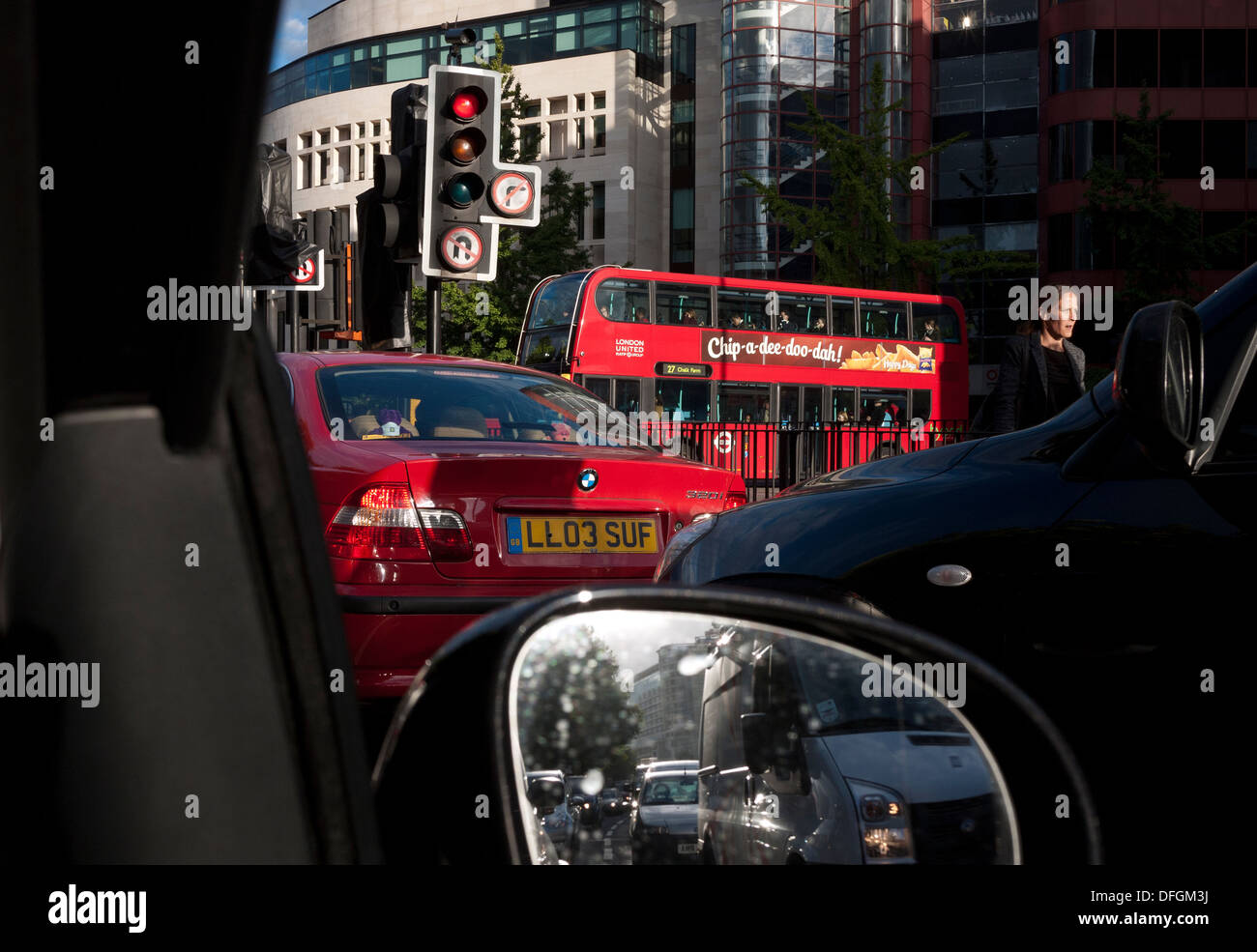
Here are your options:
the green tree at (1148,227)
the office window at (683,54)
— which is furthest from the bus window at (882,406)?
the office window at (683,54)

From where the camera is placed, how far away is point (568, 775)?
3.34 ft

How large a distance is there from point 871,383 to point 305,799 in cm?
2299

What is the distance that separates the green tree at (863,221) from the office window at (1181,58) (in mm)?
A: 15214

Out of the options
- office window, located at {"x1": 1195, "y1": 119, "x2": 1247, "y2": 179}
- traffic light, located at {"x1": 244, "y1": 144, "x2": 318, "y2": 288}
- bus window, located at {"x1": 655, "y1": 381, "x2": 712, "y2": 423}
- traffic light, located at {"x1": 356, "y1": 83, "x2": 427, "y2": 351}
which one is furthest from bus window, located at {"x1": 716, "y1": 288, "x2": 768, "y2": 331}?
office window, located at {"x1": 1195, "y1": 119, "x2": 1247, "y2": 179}

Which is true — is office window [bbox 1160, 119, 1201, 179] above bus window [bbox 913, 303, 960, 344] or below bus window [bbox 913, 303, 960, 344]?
above

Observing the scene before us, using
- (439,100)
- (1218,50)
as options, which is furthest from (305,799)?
(1218,50)

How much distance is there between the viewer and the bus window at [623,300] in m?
20.7

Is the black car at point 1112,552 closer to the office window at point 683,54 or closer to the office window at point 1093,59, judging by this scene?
the office window at point 1093,59

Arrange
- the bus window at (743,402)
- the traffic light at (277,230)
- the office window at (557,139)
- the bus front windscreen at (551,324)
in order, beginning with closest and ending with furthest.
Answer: the traffic light at (277,230), the bus front windscreen at (551,324), the bus window at (743,402), the office window at (557,139)

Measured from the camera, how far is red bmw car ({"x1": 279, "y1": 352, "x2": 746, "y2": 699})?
4562 mm

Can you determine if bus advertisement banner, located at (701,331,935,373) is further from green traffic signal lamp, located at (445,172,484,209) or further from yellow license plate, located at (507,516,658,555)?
yellow license plate, located at (507,516,658,555)

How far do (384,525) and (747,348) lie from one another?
18226 mm

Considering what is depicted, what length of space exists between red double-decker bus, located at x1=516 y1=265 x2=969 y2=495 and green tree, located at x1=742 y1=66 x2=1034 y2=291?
418 cm

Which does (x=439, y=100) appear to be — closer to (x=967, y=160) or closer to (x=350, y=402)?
(x=350, y=402)
